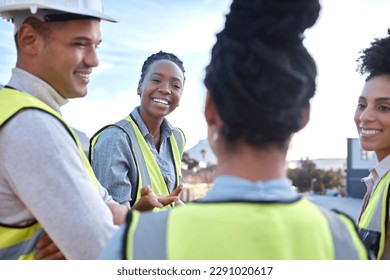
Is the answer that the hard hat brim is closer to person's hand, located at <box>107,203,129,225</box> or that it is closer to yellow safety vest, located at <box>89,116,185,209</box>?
person's hand, located at <box>107,203,129,225</box>

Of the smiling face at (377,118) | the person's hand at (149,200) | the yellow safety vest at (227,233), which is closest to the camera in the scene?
the yellow safety vest at (227,233)

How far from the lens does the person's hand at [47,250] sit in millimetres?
1806

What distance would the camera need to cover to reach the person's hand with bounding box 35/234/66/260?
5.92 feet

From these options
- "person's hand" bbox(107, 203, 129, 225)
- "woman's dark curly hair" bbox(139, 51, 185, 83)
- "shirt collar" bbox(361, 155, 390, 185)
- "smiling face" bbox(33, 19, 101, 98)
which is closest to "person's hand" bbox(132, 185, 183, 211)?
"person's hand" bbox(107, 203, 129, 225)

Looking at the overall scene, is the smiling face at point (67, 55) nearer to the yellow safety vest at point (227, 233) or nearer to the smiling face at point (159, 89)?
the yellow safety vest at point (227, 233)

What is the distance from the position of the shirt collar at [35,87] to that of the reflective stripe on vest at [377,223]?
1.44 meters

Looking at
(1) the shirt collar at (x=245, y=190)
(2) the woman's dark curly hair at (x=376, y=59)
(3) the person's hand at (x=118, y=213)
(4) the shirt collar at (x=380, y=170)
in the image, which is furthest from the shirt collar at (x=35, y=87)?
(2) the woman's dark curly hair at (x=376, y=59)

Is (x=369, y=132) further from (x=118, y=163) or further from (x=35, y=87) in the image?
(x=35, y=87)

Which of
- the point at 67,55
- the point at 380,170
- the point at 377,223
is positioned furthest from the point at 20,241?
the point at 380,170

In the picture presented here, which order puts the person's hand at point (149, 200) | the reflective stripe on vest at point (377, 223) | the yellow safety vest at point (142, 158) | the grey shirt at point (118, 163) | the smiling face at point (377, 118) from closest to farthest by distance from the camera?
the reflective stripe on vest at point (377, 223)
the person's hand at point (149, 200)
the smiling face at point (377, 118)
the grey shirt at point (118, 163)
the yellow safety vest at point (142, 158)

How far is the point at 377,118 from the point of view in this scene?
2.85m

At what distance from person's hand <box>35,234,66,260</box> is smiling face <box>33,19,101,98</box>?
53cm

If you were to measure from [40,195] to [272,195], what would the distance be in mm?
725

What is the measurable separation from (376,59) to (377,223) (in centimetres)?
97
